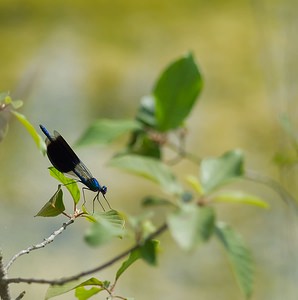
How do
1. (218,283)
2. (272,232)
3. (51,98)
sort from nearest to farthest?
(218,283) → (272,232) → (51,98)

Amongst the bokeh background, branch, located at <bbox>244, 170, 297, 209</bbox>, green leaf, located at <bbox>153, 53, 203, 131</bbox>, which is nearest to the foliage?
green leaf, located at <bbox>153, 53, 203, 131</bbox>

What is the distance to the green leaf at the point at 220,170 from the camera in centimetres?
63

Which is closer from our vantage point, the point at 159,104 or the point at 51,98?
the point at 159,104

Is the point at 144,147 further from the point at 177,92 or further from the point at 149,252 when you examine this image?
the point at 149,252

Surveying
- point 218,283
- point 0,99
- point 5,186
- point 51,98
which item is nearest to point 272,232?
point 218,283

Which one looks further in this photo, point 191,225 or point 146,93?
point 146,93

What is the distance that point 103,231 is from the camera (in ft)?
1.30

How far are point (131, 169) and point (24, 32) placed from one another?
7.16 feet

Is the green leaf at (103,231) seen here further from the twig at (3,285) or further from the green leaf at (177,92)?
the green leaf at (177,92)

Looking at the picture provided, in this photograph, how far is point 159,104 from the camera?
0.83 metres

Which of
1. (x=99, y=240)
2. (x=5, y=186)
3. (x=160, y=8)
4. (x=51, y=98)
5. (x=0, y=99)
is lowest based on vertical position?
(x=99, y=240)

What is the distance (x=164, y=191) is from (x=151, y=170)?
19 mm

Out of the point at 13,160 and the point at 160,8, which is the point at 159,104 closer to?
the point at 13,160

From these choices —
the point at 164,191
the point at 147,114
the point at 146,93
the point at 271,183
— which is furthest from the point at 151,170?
the point at 146,93
